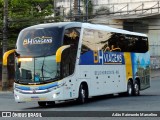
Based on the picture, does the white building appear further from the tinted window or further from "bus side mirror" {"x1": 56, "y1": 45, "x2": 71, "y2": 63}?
"bus side mirror" {"x1": 56, "y1": 45, "x2": 71, "y2": 63}

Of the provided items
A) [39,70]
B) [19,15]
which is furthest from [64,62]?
[19,15]

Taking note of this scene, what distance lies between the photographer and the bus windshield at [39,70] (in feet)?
68.5

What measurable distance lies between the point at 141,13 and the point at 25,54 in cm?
4201

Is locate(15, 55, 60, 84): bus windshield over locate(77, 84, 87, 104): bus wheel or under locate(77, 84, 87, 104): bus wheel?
over

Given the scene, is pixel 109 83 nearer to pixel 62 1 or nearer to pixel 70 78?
pixel 70 78

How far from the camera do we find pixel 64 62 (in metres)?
21.2

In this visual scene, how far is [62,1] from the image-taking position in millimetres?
71062

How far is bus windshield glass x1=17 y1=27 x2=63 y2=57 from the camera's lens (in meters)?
21.0

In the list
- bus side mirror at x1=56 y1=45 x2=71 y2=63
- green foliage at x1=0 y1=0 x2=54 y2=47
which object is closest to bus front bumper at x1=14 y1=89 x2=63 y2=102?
bus side mirror at x1=56 y1=45 x2=71 y2=63

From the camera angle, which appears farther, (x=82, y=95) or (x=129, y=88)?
(x=129, y=88)

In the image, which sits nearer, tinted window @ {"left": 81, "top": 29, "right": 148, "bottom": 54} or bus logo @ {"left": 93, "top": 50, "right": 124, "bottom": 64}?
tinted window @ {"left": 81, "top": 29, "right": 148, "bottom": 54}

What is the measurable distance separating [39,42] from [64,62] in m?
1.43

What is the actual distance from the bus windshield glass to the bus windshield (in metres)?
0.27

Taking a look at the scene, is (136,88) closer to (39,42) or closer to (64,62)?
(64,62)
